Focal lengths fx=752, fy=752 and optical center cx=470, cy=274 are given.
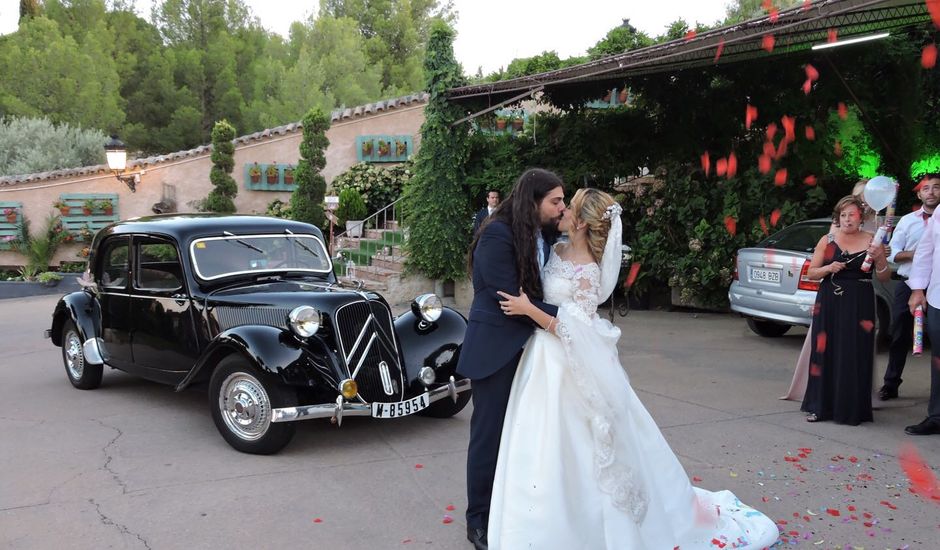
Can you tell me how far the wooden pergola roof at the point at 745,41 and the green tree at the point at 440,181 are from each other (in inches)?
21.5

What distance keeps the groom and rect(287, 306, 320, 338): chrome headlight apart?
6.51 feet

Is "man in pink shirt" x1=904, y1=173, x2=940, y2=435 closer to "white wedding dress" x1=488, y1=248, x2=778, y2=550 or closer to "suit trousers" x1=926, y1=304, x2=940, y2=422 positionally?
"suit trousers" x1=926, y1=304, x2=940, y2=422

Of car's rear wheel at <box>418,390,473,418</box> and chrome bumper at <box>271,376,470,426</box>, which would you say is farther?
car's rear wheel at <box>418,390,473,418</box>

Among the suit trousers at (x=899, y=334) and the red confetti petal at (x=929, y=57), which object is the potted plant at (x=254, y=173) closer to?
the red confetti petal at (x=929, y=57)

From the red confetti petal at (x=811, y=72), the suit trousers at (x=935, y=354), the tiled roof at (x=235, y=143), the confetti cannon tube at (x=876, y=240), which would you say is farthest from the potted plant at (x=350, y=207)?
the suit trousers at (x=935, y=354)

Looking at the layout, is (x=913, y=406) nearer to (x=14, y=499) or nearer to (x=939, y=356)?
(x=939, y=356)

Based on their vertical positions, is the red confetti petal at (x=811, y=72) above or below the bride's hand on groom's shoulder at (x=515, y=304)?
above

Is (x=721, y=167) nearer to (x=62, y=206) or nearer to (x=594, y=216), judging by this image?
(x=594, y=216)

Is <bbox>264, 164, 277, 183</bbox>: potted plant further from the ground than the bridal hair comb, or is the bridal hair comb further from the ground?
<bbox>264, 164, 277, 183</bbox>: potted plant

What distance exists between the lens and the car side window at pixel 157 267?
6309mm

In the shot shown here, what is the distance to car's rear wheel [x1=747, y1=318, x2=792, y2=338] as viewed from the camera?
9.63 meters

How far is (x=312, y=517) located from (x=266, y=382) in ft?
4.02

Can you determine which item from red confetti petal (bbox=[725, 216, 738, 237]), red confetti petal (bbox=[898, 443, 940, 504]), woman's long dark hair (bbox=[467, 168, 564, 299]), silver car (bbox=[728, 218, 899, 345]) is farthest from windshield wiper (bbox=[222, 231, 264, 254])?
red confetti petal (bbox=[725, 216, 738, 237])

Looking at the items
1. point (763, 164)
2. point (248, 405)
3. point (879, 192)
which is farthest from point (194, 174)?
point (879, 192)
